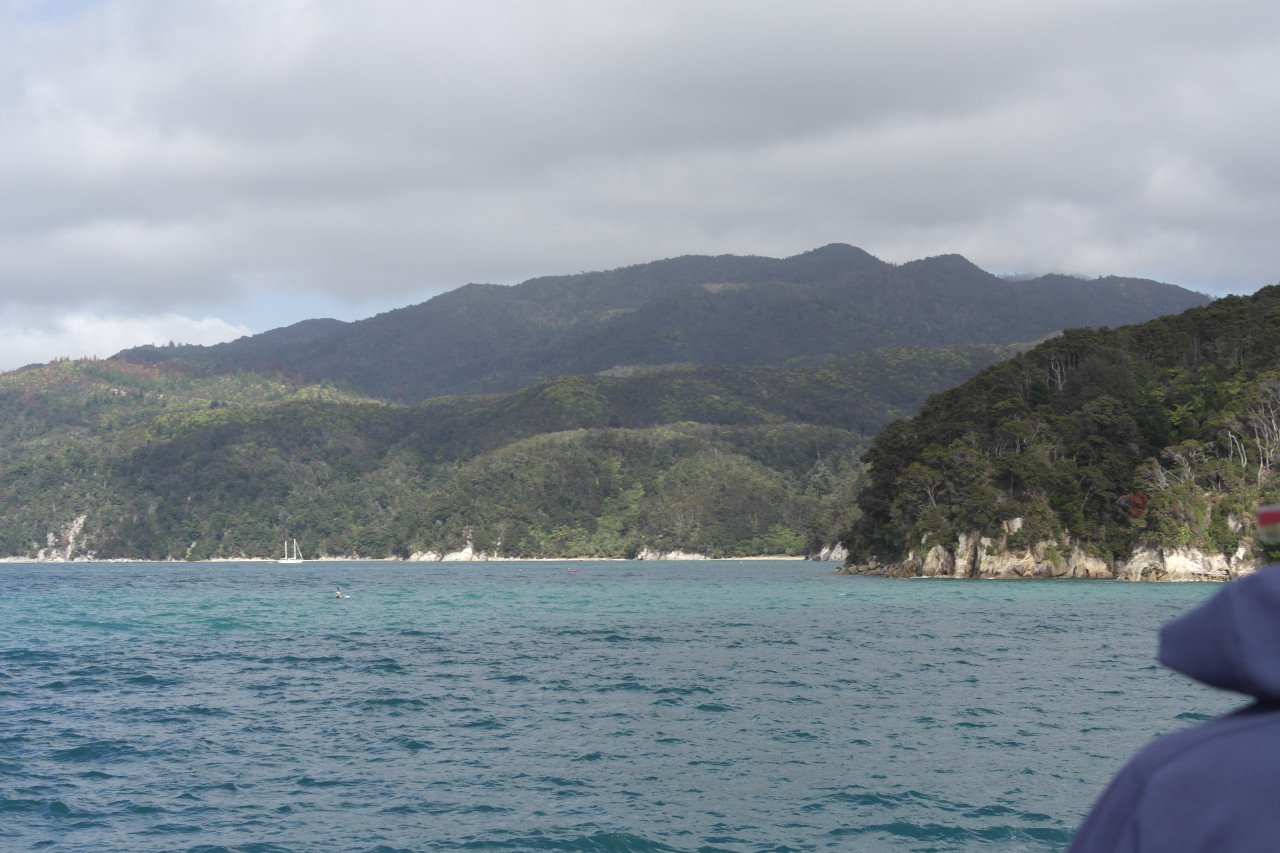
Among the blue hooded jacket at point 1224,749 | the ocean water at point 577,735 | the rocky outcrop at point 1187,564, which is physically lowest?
the ocean water at point 577,735

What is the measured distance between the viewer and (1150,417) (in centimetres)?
11500

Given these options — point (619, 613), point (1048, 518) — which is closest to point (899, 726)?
point (619, 613)

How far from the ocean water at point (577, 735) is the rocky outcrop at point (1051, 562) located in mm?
55801

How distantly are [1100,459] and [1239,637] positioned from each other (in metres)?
128

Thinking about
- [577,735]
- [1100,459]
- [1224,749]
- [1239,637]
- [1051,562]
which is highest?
[1100,459]

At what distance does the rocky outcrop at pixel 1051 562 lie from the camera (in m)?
103

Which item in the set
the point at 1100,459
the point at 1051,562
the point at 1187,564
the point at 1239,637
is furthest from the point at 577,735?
the point at 1100,459

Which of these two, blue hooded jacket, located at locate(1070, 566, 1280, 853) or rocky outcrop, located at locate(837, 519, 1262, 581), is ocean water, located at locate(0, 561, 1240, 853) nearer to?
blue hooded jacket, located at locate(1070, 566, 1280, 853)

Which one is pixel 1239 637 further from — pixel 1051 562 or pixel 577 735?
pixel 1051 562

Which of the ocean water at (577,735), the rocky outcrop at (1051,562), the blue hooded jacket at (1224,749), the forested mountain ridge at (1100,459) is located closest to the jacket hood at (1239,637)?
the blue hooded jacket at (1224,749)

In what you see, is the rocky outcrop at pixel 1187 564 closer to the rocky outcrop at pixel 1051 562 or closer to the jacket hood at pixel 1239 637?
the rocky outcrop at pixel 1051 562

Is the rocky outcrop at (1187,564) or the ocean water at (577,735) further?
the rocky outcrop at (1187,564)

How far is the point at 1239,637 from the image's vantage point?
2197 mm

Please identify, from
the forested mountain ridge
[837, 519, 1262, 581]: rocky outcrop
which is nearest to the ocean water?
[837, 519, 1262, 581]: rocky outcrop
